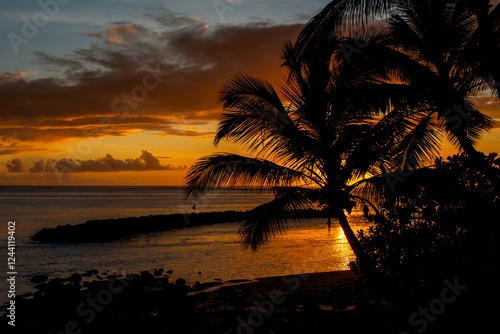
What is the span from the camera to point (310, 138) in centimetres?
997

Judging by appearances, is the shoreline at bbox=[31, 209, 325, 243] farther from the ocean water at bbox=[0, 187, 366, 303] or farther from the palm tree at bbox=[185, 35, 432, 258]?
the palm tree at bbox=[185, 35, 432, 258]

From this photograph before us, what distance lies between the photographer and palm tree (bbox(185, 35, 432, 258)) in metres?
9.63

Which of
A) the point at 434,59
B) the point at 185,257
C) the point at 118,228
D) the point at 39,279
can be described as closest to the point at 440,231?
the point at 434,59

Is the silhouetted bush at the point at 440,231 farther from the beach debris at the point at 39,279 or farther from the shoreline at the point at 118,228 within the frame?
Result: the shoreline at the point at 118,228

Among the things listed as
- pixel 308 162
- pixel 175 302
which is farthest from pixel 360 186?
pixel 175 302

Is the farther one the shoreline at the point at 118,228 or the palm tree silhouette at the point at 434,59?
the shoreline at the point at 118,228

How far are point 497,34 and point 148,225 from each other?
125 ft

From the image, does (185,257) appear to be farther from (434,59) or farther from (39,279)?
(434,59)

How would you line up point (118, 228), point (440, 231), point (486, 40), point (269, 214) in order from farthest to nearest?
1. point (118, 228)
2. point (269, 214)
3. point (486, 40)
4. point (440, 231)

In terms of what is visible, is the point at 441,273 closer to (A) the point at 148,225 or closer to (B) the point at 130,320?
(B) the point at 130,320

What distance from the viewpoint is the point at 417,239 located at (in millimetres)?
6871

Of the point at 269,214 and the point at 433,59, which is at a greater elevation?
the point at 433,59

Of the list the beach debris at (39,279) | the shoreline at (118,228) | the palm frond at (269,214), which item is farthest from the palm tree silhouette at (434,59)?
the shoreline at (118,228)

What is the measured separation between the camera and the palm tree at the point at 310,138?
9633 millimetres
